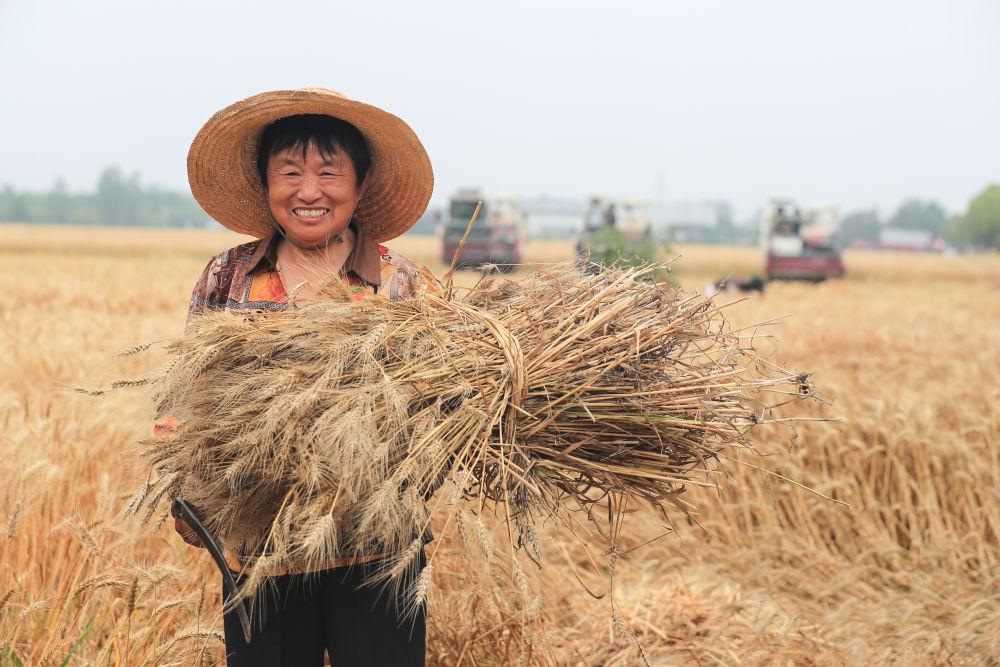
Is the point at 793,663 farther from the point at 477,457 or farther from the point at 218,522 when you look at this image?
the point at 218,522

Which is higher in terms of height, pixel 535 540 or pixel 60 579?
pixel 535 540

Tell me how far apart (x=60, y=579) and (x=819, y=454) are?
3.80 meters

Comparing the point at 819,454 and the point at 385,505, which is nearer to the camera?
the point at 385,505

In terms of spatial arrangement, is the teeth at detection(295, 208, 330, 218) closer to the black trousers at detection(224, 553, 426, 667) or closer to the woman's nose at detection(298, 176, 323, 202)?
the woman's nose at detection(298, 176, 323, 202)

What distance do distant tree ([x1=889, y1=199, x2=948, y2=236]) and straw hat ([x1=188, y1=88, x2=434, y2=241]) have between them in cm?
15178

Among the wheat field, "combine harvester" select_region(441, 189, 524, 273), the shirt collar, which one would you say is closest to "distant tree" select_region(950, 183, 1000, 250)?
"combine harvester" select_region(441, 189, 524, 273)

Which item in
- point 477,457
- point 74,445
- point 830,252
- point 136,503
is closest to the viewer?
point 477,457

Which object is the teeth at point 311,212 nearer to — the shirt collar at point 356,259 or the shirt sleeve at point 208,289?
the shirt collar at point 356,259

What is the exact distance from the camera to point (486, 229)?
22578mm

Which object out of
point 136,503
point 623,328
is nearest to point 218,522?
point 136,503

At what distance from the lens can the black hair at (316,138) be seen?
2230mm

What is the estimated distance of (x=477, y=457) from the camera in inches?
67.4

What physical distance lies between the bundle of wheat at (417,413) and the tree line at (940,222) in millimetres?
103598

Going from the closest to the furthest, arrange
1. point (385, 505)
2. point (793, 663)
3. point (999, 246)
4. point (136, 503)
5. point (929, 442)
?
point (385, 505)
point (136, 503)
point (793, 663)
point (929, 442)
point (999, 246)
